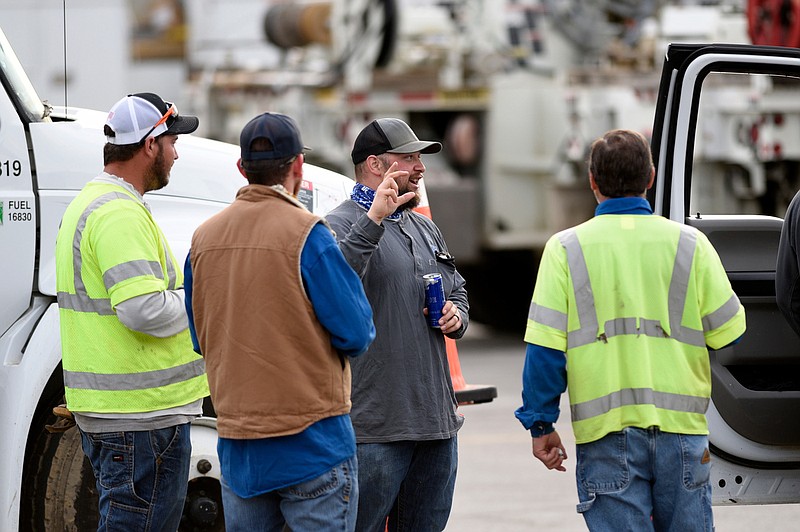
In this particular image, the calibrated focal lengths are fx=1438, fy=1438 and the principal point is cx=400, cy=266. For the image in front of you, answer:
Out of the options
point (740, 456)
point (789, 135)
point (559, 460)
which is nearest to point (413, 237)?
point (559, 460)

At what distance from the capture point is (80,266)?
4270 mm

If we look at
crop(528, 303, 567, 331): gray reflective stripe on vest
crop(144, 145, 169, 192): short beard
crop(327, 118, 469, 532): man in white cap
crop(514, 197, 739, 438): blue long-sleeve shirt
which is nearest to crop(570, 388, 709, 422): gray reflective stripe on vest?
crop(514, 197, 739, 438): blue long-sleeve shirt

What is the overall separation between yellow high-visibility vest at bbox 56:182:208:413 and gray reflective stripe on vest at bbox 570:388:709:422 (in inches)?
50.5

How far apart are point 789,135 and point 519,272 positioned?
3.58 m

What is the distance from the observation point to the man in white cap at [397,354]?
427 centimetres

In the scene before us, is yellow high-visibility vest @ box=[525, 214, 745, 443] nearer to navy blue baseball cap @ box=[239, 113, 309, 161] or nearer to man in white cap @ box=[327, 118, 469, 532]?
man in white cap @ box=[327, 118, 469, 532]

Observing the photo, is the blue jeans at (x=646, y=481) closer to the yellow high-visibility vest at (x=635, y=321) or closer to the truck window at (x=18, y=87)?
the yellow high-visibility vest at (x=635, y=321)

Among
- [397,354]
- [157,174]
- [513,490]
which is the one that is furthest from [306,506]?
[513,490]

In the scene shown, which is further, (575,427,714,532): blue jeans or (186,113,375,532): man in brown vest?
(575,427,714,532): blue jeans

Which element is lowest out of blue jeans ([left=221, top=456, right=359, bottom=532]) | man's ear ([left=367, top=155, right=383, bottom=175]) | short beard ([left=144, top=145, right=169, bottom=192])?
blue jeans ([left=221, top=456, right=359, bottom=532])

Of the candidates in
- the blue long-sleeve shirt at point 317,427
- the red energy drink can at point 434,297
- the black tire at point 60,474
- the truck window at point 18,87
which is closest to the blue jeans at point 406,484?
the red energy drink can at point 434,297

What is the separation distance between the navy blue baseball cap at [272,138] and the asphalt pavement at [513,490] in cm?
342

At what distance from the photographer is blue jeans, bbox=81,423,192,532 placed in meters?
4.28

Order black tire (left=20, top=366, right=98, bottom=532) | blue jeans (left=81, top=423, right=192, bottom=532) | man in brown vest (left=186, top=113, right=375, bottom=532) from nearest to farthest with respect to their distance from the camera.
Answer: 1. man in brown vest (left=186, top=113, right=375, bottom=532)
2. blue jeans (left=81, top=423, right=192, bottom=532)
3. black tire (left=20, top=366, right=98, bottom=532)
